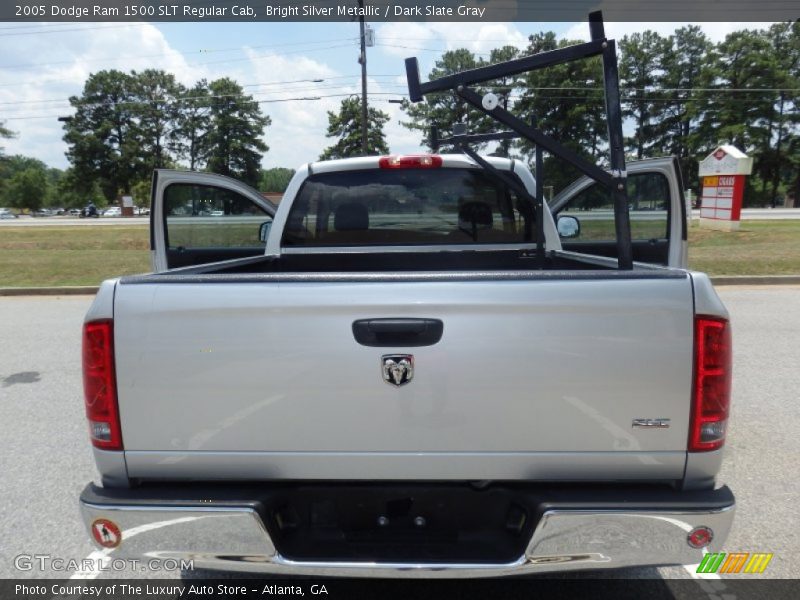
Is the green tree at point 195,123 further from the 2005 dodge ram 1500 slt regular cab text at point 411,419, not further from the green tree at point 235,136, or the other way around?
the 2005 dodge ram 1500 slt regular cab text at point 411,419

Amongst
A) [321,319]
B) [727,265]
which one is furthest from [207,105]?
[321,319]

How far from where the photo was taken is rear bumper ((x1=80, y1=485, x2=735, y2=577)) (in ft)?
6.50

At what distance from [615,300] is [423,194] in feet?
8.01

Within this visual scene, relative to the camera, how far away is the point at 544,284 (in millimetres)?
2027

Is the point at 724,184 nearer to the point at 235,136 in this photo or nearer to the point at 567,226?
the point at 567,226

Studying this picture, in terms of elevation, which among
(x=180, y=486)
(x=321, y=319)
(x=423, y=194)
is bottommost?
(x=180, y=486)

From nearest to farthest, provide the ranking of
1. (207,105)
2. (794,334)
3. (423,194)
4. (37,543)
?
(37,543), (423,194), (794,334), (207,105)

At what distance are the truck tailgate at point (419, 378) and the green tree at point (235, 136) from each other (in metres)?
53.5

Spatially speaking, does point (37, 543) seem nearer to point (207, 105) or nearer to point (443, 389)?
point (443, 389)

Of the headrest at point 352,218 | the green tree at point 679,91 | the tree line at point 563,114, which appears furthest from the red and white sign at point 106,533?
the green tree at point 679,91

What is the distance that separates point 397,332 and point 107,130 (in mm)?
87509

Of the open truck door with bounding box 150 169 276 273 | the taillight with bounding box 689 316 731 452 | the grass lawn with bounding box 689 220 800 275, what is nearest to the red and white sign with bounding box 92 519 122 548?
the taillight with bounding box 689 316 731 452

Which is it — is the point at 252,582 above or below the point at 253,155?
below

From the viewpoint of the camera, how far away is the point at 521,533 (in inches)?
82.4
